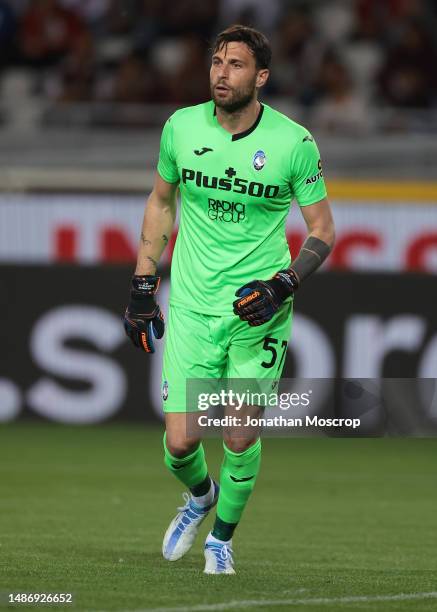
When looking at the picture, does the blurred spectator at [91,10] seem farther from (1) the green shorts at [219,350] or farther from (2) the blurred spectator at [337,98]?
(1) the green shorts at [219,350]

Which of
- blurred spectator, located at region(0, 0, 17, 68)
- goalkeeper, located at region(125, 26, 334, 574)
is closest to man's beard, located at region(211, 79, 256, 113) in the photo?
goalkeeper, located at region(125, 26, 334, 574)

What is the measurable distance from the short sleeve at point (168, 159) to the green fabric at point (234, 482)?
1296mm

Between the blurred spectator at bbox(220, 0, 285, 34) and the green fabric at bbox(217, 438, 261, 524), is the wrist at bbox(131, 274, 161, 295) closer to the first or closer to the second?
the green fabric at bbox(217, 438, 261, 524)

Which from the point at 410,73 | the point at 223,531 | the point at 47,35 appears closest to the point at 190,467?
the point at 223,531

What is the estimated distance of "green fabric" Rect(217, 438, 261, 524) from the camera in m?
7.07

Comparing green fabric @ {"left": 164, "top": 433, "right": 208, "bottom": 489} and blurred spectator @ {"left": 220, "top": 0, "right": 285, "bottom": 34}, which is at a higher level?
green fabric @ {"left": 164, "top": 433, "right": 208, "bottom": 489}

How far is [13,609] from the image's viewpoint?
587cm

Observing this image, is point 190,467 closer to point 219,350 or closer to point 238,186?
point 219,350

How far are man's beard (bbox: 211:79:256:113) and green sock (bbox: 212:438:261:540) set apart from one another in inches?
61.0

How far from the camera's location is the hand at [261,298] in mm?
6781

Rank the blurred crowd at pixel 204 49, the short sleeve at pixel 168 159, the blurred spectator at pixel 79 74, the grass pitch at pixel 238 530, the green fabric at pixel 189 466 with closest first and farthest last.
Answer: the grass pitch at pixel 238 530, the short sleeve at pixel 168 159, the green fabric at pixel 189 466, the blurred crowd at pixel 204 49, the blurred spectator at pixel 79 74

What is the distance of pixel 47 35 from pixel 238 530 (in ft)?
32.9

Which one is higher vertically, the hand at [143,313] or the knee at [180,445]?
the hand at [143,313]

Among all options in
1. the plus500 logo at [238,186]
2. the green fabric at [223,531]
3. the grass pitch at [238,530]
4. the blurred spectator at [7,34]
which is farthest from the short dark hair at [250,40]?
the blurred spectator at [7,34]
